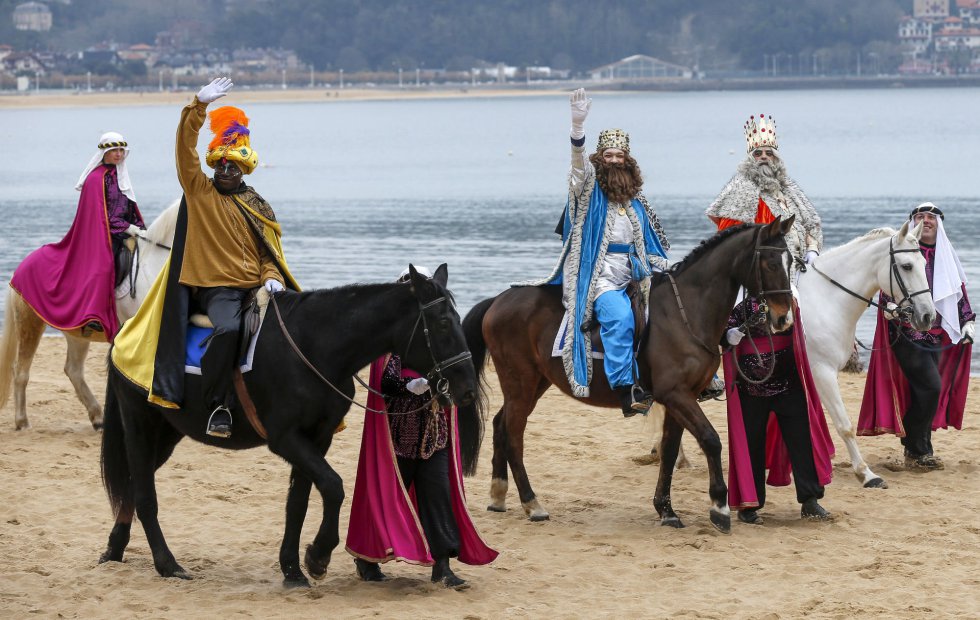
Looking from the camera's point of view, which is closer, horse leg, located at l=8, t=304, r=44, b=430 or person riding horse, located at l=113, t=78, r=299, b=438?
person riding horse, located at l=113, t=78, r=299, b=438

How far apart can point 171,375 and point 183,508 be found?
8.13 ft

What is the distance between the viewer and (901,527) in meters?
9.45

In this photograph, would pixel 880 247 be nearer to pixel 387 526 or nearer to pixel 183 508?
pixel 387 526

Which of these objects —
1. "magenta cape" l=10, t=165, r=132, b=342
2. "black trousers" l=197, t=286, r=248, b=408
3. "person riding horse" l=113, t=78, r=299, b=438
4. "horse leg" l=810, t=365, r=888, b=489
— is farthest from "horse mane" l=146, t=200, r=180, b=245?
"horse leg" l=810, t=365, r=888, b=489

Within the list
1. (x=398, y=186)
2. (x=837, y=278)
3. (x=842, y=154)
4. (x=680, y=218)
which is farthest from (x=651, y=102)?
(x=837, y=278)

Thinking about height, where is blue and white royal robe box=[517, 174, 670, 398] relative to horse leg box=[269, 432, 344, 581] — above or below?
above

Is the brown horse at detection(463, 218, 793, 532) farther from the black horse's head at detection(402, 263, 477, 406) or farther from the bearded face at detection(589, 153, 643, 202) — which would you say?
the black horse's head at detection(402, 263, 477, 406)

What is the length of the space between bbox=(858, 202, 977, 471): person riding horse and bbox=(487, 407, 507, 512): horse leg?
3.01 meters

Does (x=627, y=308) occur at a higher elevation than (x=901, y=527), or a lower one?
higher

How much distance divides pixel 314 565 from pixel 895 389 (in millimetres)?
5305

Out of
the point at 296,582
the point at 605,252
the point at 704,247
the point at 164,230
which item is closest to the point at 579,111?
the point at 605,252

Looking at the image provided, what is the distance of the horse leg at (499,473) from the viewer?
399 inches

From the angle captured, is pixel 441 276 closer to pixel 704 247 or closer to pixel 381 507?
pixel 381 507

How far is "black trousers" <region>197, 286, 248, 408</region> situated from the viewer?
7688mm
